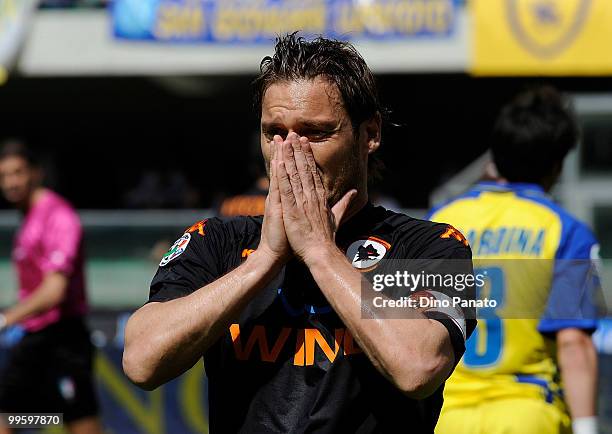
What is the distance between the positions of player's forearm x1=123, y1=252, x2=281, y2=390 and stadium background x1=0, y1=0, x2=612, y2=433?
4.53 m

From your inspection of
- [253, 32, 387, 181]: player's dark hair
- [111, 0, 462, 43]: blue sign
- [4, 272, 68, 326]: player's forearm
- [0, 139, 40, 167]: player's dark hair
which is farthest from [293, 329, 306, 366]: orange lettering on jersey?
[111, 0, 462, 43]: blue sign

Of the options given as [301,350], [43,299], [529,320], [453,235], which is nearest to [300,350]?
[301,350]

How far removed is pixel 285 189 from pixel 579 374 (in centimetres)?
153

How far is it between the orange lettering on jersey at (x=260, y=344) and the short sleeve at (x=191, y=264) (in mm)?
148

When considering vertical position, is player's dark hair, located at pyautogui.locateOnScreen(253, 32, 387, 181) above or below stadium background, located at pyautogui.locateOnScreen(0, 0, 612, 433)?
above

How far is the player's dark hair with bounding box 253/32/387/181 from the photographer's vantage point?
237 centimetres

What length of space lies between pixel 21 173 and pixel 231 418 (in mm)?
4407

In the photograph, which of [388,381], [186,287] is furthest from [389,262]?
[186,287]

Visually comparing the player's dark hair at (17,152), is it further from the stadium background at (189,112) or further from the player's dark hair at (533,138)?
the player's dark hair at (533,138)

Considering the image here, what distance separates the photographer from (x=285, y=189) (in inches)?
89.9

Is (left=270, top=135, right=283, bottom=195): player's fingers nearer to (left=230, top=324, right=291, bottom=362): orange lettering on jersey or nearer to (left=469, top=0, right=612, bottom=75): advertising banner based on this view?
(left=230, top=324, right=291, bottom=362): orange lettering on jersey

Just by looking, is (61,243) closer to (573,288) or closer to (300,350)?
(573,288)

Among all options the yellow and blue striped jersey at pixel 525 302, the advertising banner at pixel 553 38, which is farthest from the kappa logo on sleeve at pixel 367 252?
the advertising banner at pixel 553 38

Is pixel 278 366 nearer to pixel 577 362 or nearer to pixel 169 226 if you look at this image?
pixel 577 362
